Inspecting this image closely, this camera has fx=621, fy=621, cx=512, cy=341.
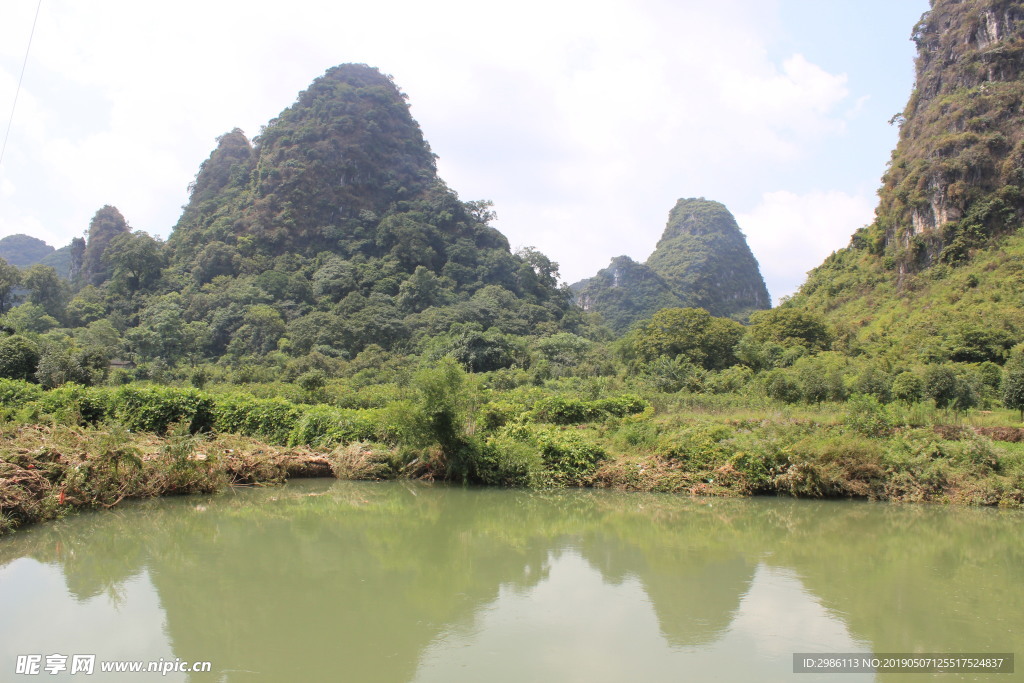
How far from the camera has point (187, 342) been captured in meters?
40.9

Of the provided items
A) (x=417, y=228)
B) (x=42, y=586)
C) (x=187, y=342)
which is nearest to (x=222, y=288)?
(x=187, y=342)

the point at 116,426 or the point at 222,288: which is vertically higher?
the point at 222,288

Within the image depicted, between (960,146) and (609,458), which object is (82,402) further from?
(960,146)

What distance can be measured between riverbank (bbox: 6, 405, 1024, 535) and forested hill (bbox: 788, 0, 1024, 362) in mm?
17111

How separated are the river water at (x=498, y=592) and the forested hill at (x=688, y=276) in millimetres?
66116

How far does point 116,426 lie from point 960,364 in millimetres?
26737

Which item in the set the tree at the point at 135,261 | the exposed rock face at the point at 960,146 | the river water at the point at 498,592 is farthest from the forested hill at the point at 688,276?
the river water at the point at 498,592

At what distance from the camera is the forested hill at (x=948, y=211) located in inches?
1190

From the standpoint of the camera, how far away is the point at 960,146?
119ft

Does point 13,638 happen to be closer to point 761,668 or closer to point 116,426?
point 116,426

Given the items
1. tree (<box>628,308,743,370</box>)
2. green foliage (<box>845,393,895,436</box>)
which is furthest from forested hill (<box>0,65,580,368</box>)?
green foliage (<box>845,393,895,436</box>)

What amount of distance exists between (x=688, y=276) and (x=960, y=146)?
52456mm

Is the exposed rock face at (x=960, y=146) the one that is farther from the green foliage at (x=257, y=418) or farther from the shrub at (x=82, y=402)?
the shrub at (x=82, y=402)

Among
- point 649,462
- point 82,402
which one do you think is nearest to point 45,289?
point 82,402
